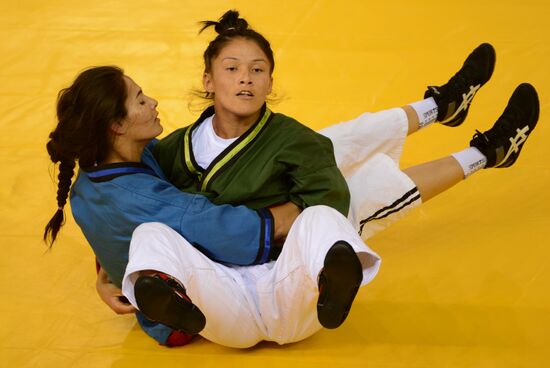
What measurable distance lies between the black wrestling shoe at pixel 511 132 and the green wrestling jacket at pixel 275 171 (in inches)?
26.9

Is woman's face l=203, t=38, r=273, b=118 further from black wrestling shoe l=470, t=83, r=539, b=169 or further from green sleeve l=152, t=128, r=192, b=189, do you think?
black wrestling shoe l=470, t=83, r=539, b=169

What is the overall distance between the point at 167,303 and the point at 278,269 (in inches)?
13.3

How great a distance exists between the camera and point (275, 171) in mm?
2289

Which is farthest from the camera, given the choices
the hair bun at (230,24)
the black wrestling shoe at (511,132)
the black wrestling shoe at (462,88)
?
the black wrestling shoe at (462,88)

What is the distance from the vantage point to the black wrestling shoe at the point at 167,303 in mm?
1889

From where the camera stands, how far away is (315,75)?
370 centimetres

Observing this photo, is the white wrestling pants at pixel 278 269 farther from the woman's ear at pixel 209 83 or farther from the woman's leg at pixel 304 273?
the woman's ear at pixel 209 83

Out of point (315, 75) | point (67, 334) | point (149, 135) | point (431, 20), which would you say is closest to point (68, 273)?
point (67, 334)

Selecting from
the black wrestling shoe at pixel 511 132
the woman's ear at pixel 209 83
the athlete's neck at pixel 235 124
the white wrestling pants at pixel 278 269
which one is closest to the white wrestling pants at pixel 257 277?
the white wrestling pants at pixel 278 269

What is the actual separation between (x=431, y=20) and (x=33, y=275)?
7.37 feet

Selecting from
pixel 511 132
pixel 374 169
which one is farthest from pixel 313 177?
pixel 511 132

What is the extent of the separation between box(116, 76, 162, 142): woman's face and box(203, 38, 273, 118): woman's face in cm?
21

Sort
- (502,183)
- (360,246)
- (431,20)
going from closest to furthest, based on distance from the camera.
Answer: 1. (360,246)
2. (502,183)
3. (431,20)

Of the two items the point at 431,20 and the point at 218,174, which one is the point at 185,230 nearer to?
the point at 218,174
